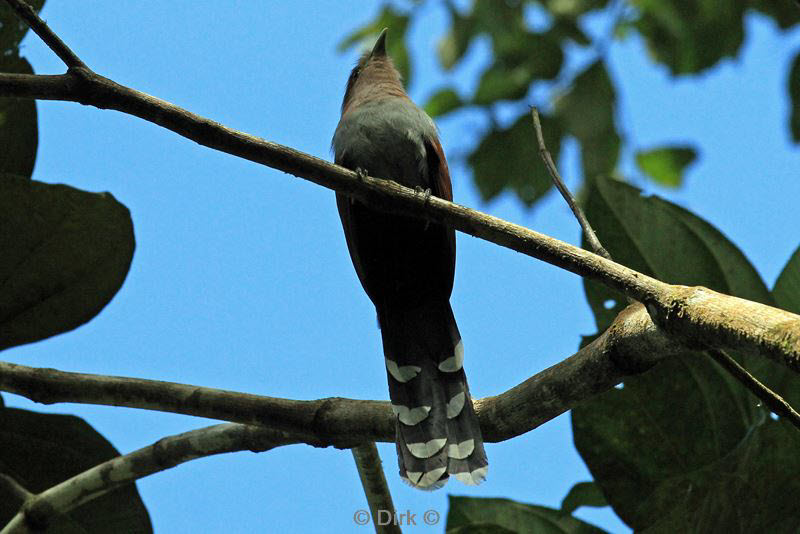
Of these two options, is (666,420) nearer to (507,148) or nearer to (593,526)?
(593,526)

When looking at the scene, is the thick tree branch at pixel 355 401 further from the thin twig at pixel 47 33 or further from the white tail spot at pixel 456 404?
the thin twig at pixel 47 33

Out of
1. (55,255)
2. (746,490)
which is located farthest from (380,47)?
(746,490)

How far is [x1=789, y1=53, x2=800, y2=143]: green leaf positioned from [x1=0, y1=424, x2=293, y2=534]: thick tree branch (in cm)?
342

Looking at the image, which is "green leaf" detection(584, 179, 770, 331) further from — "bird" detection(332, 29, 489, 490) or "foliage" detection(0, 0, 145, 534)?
"foliage" detection(0, 0, 145, 534)

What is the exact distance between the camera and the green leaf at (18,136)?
3109 millimetres

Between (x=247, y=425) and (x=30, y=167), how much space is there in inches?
51.2

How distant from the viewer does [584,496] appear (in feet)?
10.2

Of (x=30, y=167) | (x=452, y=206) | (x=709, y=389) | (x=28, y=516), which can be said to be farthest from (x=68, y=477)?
(x=709, y=389)

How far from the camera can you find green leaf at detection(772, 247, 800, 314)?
112 inches

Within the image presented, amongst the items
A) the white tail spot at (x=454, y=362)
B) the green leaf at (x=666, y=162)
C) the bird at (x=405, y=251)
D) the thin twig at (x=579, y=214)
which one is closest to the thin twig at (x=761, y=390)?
the thin twig at (x=579, y=214)

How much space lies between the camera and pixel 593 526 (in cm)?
298

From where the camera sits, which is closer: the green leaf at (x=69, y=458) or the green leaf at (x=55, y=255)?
the green leaf at (x=55, y=255)

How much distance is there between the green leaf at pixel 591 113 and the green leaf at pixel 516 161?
133 millimetres

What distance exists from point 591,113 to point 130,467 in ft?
10.7
